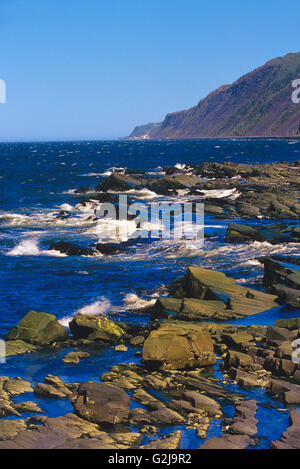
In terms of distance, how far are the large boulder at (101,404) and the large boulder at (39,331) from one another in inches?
154

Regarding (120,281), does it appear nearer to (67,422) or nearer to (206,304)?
(206,304)

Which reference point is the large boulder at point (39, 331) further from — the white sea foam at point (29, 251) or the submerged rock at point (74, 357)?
the white sea foam at point (29, 251)

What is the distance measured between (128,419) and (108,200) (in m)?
35.6

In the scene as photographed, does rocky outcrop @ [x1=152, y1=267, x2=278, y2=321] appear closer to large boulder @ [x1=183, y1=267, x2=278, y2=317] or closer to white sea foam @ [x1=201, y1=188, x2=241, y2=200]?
large boulder @ [x1=183, y1=267, x2=278, y2=317]

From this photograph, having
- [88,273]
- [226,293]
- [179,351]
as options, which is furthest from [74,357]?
[88,273]

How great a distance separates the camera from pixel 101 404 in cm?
904

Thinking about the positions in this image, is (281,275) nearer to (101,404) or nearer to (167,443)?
(101,404)

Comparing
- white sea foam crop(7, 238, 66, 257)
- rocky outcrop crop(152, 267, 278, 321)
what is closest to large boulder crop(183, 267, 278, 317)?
rocky outcrop crop(152, 267, 278, 321)

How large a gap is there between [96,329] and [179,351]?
3.13 m

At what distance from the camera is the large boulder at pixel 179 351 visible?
1133cm

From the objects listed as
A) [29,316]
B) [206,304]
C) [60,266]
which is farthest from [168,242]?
[29,316]

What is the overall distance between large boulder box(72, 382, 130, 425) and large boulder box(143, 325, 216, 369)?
1.87m

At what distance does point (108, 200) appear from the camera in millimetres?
43656

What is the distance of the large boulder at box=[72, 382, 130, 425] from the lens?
885 centimetres
